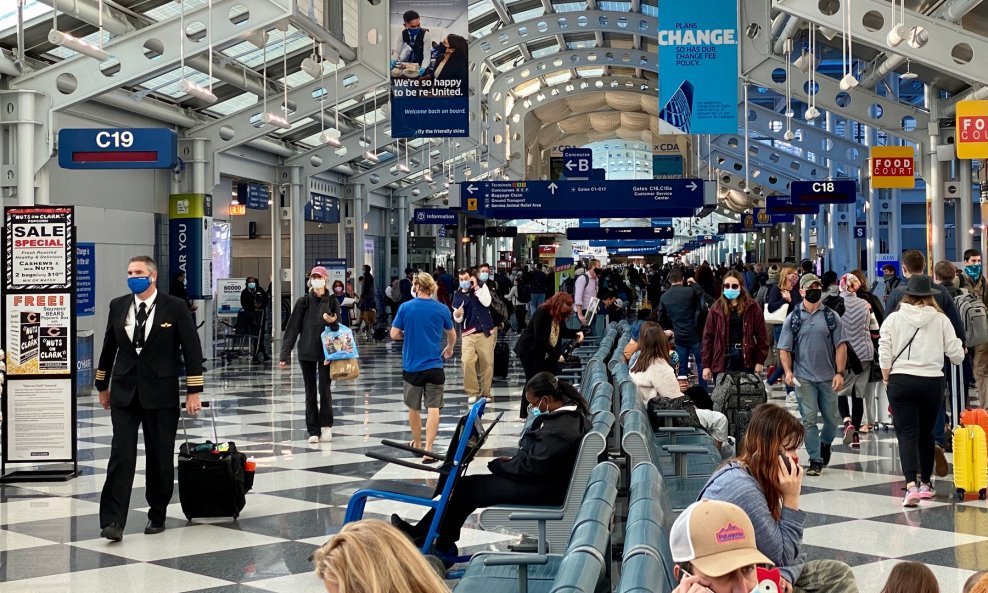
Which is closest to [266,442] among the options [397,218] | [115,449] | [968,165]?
[115,449]

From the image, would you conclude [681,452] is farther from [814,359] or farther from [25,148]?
[25,148]

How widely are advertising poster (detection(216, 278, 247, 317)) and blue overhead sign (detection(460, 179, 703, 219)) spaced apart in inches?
364

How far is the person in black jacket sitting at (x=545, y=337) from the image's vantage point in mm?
12469

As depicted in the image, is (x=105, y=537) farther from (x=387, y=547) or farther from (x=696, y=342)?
(x=696, y=342)

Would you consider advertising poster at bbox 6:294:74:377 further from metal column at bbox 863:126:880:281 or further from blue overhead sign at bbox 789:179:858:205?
metal column at bbox 863:126:880:281

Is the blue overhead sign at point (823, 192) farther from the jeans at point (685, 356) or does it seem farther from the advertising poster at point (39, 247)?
the advertising poster at point (39, 247)

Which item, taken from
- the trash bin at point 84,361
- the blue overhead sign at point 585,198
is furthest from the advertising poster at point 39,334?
the blue overhead sign at point 585,198

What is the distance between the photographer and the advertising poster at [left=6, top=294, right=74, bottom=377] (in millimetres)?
9680

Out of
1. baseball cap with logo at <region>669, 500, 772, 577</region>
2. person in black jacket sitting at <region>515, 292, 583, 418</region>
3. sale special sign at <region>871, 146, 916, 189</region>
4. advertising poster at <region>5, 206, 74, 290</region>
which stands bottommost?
baseball cap with logo at <region>669, 500, 772, 577</region>

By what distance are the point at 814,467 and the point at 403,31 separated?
38.9 feet

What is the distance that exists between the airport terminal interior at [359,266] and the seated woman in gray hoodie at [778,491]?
312 mm

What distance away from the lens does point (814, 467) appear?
31.0 ft

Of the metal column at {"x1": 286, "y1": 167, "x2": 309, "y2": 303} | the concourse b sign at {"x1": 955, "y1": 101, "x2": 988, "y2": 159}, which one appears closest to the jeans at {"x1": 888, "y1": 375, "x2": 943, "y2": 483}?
the concourse b sign at {"x1": 955, "y1": 101, "x2": 988, "y2": 159}

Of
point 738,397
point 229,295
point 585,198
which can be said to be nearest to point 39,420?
point 738,397
